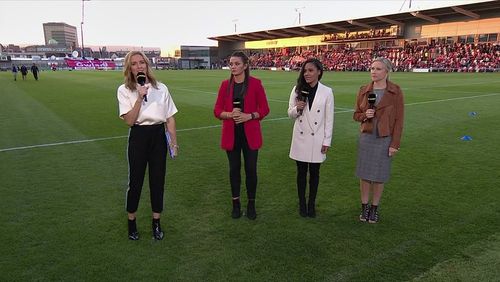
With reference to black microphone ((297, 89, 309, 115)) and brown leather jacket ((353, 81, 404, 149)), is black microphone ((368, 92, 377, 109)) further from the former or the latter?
black microphone ((297, 89, 309, 115))

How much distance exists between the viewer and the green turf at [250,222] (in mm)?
3568

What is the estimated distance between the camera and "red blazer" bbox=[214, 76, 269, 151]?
440 centimetres

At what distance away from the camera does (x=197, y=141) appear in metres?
9.23

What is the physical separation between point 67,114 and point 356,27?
189ft

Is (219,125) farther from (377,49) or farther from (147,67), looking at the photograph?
(377,49)

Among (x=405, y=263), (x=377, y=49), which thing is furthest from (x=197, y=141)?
(x=377, y=49)

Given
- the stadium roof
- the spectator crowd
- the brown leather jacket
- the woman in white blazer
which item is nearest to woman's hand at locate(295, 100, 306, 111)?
the woman in white blazer

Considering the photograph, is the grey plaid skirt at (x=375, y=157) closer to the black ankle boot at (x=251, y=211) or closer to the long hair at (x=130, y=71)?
the black ankle boot at (x=251, y=211)

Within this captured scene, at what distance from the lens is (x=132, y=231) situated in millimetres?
4160

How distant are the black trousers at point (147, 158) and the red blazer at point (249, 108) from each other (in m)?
0.81

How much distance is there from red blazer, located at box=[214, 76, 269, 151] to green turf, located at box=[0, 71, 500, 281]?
1013 millimetres

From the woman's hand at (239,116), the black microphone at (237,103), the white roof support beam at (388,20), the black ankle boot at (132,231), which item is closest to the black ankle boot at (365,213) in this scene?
the woman's hand at (239,116)

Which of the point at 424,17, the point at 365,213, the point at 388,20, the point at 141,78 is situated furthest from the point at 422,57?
the point at 141,78

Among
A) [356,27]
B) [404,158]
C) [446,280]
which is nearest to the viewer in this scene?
[446,280]
